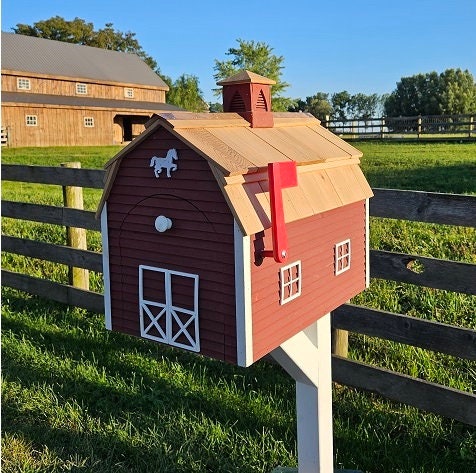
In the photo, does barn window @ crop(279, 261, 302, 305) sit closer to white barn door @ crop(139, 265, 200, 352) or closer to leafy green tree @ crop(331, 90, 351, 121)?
white barn door @ crop(139, 265, 200, 352)

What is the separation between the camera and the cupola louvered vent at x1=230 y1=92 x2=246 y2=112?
1984 millimetres

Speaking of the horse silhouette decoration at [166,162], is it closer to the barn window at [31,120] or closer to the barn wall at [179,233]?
the barn wall at [179,233]

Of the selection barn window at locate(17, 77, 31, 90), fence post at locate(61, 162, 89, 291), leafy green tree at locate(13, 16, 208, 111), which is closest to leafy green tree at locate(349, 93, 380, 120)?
leafy green tree at locate(13, 16, 208, 111)

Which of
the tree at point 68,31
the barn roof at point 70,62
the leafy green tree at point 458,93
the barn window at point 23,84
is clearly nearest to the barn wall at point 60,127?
the barn window at point 23,84

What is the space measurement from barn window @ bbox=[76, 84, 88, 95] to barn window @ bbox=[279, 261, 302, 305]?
40.0 meters

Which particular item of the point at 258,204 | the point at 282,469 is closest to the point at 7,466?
the point at 282,469

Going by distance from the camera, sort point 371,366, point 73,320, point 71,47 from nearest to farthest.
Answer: point 371,366 → point 73,320 → point 71,47

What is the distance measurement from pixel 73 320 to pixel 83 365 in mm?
964

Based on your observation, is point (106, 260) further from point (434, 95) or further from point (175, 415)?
point (434, 95)

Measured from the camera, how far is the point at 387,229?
222 inches

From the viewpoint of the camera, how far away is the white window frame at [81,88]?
39.2 m

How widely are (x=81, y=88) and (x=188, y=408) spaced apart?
128ft

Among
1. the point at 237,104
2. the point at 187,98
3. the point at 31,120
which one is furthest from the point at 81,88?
the point at 237,104

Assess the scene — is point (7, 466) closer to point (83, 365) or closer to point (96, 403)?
point (96, 403)
